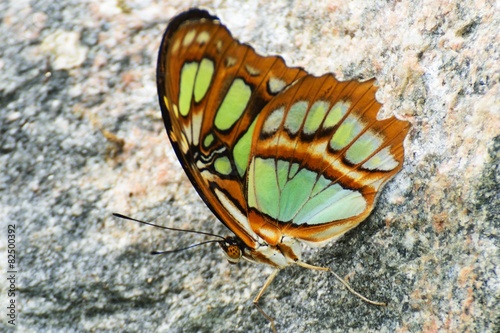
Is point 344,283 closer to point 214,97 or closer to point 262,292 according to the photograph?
point 262,292

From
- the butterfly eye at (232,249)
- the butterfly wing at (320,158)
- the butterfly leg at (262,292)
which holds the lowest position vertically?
the butterfly leg at (262,292)

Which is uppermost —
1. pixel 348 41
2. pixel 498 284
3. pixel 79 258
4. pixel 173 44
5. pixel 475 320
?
pixel 173 44

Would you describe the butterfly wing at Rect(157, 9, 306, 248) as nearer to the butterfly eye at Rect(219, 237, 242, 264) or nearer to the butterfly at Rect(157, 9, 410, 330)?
the butterfly at Rect(157, 9, 410, 330)

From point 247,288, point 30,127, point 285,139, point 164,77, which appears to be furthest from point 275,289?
point 30,127

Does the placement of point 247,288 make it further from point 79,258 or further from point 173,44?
point 173,44

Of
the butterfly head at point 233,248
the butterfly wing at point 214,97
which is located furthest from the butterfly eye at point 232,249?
the butterfly wing at point 214,97

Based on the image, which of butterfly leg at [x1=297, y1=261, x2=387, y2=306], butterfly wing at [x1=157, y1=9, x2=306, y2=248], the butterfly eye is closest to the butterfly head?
the butterfly eye

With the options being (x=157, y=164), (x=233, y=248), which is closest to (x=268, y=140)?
(x=233, y=248)

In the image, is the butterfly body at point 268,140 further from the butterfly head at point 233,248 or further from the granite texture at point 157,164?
the granite texture at point 157,164
